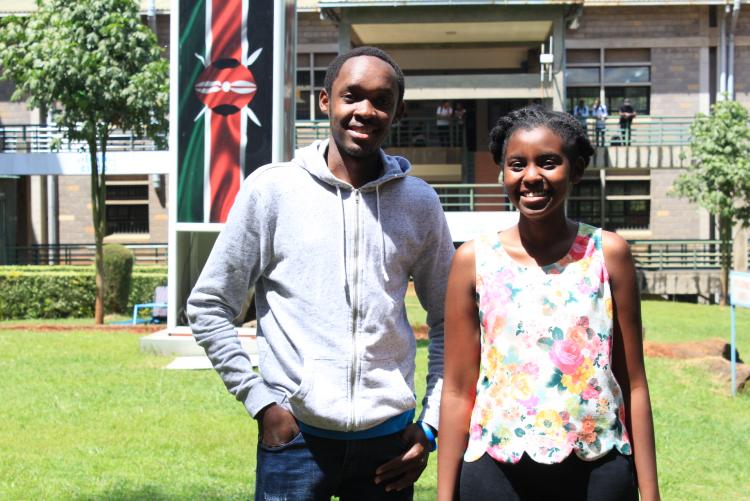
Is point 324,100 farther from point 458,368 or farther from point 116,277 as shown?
point 116,277

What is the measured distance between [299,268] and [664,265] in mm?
27491

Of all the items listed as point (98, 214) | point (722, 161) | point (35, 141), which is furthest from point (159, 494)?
point (35, 141)

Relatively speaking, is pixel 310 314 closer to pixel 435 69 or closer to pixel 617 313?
pixel 617 313

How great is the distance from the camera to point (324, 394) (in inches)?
105

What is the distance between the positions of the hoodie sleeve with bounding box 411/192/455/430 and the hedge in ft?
60.0

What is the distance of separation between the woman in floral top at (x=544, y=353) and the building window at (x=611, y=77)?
27.8 metres

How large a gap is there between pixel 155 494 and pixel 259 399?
3.60 meters

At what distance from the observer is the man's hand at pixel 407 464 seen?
2.74 metres

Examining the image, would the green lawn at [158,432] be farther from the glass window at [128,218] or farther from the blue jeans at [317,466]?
the glass window at [128,218]

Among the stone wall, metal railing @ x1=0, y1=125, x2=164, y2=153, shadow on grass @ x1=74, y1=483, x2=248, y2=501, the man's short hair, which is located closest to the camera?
the man's short hair

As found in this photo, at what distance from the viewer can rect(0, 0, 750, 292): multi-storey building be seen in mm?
27703

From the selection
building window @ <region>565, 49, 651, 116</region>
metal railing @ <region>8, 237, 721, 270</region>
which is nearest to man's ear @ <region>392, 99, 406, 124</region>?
metal railing @ <region>8, 237, 721, 270</region>

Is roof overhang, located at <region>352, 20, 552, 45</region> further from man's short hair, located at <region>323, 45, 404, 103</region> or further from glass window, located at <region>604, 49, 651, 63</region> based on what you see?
man's short hair, located at <region>323, 45, 404, 103</region>

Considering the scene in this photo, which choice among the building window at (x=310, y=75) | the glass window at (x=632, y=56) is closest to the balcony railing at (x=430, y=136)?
the glass window at (x=632, y=56)
